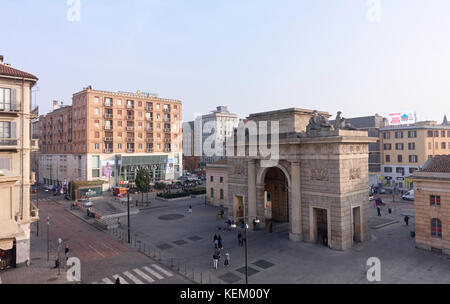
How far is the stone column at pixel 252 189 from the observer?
36625 millimetres

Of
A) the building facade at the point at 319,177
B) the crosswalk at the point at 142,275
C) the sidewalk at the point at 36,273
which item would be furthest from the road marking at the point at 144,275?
the building facade at the point at 319,177

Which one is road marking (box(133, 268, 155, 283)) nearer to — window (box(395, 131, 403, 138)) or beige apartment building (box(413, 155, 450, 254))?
beige apartment building (box(413, 155, 450, 254))

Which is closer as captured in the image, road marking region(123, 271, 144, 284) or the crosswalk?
road marking region(123, 271, 144, 284)

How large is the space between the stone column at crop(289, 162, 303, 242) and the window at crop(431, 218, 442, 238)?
12431mm

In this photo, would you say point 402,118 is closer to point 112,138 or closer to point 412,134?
point 412,134

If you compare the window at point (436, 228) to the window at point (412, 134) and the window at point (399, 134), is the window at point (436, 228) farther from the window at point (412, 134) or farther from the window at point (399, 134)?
the window at point (399, 134)

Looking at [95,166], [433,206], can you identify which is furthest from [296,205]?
[95,166]

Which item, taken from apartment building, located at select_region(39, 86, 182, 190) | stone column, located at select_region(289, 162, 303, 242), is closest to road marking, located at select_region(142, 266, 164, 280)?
stone column, located at select_region(289, 162, 303, 242)

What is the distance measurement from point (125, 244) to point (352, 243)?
24.5 meters

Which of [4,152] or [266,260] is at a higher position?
[4,152]

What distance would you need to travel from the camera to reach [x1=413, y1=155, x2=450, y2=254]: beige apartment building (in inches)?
1037

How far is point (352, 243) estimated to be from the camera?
2908 cm

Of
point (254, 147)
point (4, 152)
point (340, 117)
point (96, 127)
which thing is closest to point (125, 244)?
point (4, 152)
